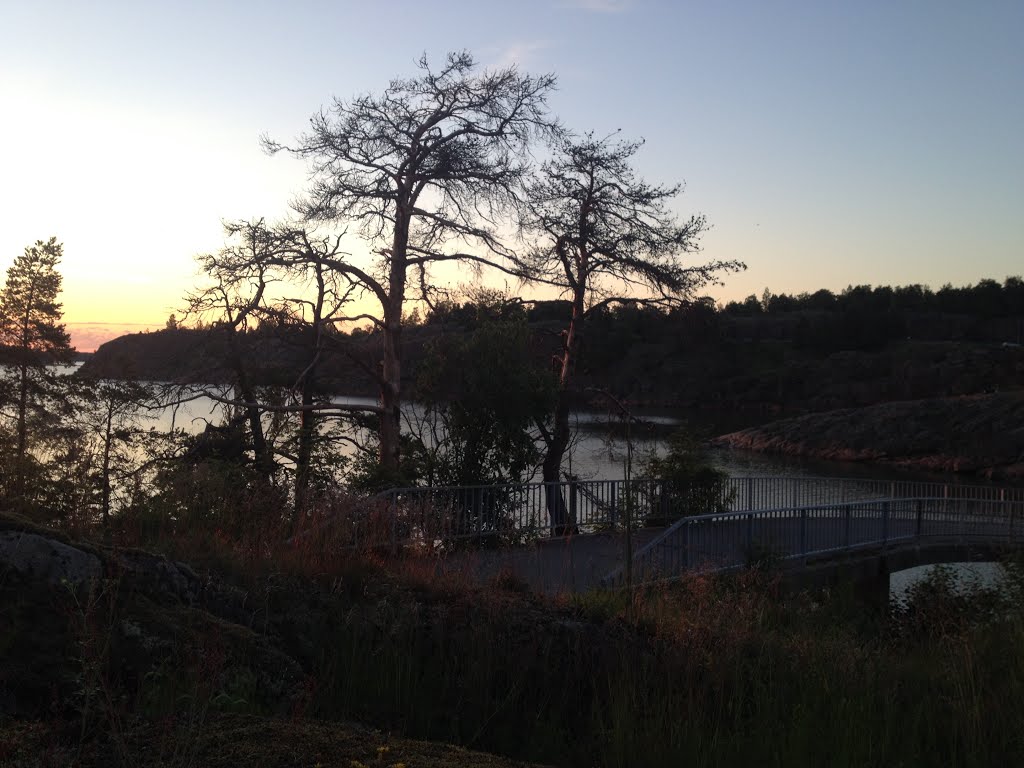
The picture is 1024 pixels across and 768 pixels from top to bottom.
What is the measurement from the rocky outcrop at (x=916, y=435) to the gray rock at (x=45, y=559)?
64024 mm

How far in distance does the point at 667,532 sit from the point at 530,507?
2.97 meters

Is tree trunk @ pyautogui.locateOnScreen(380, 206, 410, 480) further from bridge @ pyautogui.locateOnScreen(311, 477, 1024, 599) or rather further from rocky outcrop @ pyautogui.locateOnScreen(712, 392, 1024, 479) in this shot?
rocky outcrop @ pyautogui.locateOnScreen(712, 392, 1024, 479)

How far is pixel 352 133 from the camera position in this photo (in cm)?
1822

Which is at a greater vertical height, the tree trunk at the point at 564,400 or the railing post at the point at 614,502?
the tree trunk at the point at 564,400

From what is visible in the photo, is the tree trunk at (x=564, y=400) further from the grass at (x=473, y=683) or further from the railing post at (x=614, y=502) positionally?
the grass at (x=473, y=683)

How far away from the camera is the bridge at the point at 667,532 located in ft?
34.3

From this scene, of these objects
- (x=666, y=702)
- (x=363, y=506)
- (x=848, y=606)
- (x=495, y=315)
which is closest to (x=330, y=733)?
(x=666, y=702)

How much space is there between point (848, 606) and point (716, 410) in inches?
3357

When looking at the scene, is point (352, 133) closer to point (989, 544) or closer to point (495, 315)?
point (495, 315)

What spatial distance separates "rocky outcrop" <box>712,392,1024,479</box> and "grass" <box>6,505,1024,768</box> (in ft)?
201

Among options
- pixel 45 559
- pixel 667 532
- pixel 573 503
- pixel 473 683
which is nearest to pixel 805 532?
pixel 667 532

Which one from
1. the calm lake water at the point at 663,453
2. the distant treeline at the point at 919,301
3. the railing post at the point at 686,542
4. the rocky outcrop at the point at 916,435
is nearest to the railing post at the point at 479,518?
the railing post at the point at 686,542

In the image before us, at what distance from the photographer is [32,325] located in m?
33.8

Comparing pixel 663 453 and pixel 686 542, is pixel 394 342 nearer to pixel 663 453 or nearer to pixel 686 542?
pixel 686 542
